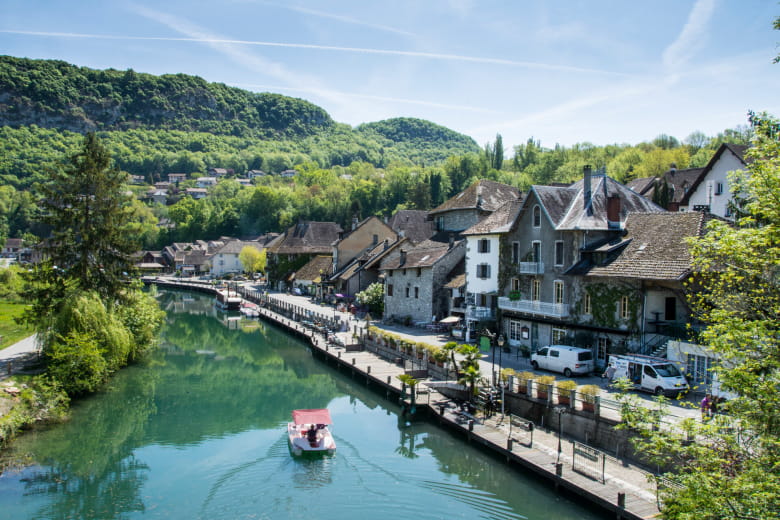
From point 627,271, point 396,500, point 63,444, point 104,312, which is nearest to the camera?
point 396,500

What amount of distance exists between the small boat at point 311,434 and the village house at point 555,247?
13.4 m

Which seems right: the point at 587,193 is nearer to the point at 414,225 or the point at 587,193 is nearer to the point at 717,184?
the point at 717,184

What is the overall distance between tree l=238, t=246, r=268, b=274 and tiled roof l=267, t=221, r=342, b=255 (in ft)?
58.3

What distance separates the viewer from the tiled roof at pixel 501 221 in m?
35.2

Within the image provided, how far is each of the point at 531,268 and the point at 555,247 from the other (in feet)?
6.21

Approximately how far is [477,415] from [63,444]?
16.4 meters

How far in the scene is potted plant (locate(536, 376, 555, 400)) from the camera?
21.5 m

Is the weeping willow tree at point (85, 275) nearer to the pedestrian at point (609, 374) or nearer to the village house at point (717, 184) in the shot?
the pedestrian at point (609, 374)

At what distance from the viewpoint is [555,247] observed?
3066cm

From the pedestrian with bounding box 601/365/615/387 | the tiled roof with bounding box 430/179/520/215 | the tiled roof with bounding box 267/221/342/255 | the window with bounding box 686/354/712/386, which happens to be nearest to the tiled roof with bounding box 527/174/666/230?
the pedestrian with bounding box 601/365/615/387

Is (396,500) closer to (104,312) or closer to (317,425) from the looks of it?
(317,425)

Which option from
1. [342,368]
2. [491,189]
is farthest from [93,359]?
[491,189]

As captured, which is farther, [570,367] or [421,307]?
[421,307]

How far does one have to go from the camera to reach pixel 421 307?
4425 cm
